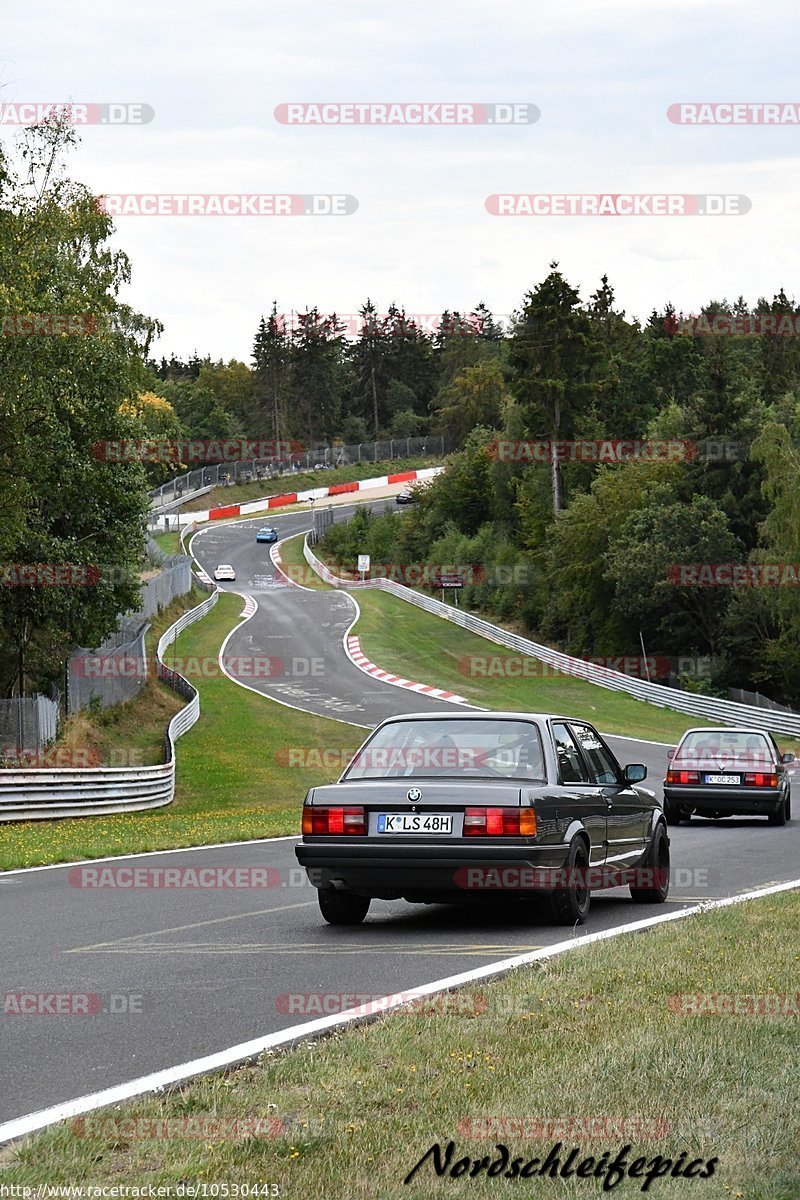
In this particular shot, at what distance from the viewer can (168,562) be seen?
74375 mm

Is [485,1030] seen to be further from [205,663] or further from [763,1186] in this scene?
[205,663]

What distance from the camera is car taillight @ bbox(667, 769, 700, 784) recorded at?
2295 cm

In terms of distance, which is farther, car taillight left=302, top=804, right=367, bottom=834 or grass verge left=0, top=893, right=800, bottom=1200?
car taillight left=302, top=804, right=367, bottom=834

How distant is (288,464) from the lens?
141 meters

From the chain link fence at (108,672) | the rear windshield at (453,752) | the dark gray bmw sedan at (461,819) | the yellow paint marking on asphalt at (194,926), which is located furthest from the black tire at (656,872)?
the chain link fence at (108,672)

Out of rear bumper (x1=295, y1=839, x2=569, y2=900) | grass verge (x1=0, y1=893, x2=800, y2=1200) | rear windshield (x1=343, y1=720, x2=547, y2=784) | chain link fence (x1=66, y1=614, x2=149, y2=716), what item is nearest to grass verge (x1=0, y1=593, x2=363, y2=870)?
chain link fence (x1=66, y1=614, x2=149, y2=716)

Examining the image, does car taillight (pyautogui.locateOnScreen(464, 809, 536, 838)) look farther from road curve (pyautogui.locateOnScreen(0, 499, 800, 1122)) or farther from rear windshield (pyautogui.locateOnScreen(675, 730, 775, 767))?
rear windshield (pyautogui.locateOnScreen(675, 730, 775, 767))

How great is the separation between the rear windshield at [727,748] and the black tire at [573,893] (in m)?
12.5

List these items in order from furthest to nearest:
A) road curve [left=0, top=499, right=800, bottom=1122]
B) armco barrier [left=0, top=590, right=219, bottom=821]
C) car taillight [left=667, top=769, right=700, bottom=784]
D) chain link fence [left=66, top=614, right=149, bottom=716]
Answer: chain link fence [left=66, top=614, right=149, bottom=716] → armco barrier [left=0, top=590, right=219, bottom=821] → car taillight [left=667, top=769, right=700, bottom=784] → road curve [left=0, top=499, right=800, bottom=1122]

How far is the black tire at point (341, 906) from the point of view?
35.4ft

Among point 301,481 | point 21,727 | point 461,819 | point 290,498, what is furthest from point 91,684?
point 301,481

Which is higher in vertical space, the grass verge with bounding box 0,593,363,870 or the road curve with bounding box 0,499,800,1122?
the road curve with bounding box 0,499,800,1122

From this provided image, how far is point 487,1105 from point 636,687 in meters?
54.5

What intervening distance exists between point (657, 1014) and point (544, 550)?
78714 mm
